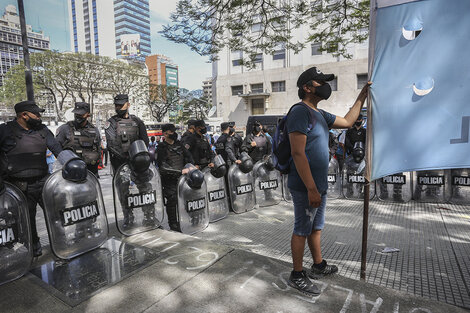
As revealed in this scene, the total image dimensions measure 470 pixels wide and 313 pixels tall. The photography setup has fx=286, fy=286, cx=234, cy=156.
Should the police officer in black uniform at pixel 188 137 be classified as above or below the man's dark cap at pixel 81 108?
below

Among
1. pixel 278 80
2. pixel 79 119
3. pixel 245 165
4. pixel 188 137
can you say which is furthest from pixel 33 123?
pixel 278 80

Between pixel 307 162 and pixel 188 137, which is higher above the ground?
pixel 188 137

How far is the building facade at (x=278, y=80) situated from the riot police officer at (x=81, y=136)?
75.9 feet

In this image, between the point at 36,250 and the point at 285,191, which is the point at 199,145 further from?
the point at 36,250

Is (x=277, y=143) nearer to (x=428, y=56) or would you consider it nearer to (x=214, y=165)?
(x=428, y=56)

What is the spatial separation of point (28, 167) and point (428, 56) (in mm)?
4184

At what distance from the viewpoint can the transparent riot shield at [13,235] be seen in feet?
8.62

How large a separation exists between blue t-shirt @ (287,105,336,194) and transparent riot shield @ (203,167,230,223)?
265 cm

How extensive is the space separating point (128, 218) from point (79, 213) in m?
0.84

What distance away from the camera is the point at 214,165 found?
4.80 m

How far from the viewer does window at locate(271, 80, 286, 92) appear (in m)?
31.6

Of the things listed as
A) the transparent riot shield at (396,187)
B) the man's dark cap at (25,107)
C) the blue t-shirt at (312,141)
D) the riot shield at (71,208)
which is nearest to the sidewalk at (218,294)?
the riot shield at (71,208)

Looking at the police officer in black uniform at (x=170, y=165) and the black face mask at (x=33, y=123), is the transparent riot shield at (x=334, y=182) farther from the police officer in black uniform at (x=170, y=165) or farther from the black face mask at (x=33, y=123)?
the black face mask at (x=33, y=123)

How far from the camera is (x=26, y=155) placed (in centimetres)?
333
